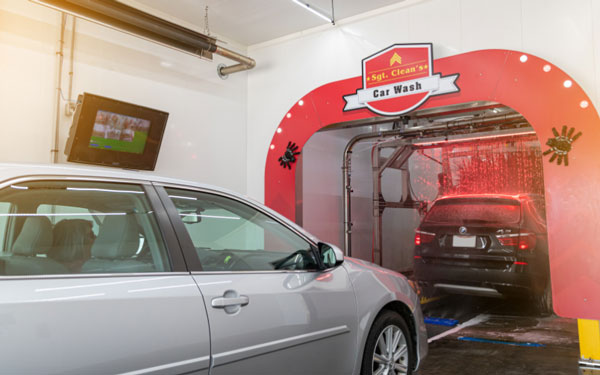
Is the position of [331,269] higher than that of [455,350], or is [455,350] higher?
[331,269]

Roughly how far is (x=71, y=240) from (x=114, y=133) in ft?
11.8

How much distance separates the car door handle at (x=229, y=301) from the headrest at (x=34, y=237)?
2.05ft

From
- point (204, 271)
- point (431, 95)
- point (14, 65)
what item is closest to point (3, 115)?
point (14, 65)

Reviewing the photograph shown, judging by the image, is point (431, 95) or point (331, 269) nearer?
point (331, 269)

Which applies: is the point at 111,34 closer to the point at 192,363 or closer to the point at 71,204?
the point at 71,204

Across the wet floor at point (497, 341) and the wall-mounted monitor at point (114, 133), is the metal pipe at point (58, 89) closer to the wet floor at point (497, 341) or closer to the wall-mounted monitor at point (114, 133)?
the wall-mounted monitor at point (114, 133)

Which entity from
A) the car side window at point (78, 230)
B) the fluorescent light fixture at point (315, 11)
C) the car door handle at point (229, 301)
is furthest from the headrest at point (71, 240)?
the fluorescent light fixture at point (315, 11)

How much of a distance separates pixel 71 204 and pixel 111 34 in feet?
13.7

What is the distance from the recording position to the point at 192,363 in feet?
5.49

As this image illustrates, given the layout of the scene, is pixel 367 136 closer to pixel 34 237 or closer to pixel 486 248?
pixel 486 248

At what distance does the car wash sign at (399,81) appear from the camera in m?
5.23

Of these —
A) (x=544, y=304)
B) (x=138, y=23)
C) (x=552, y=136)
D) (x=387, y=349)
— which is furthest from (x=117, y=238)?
(x=544, y=304)

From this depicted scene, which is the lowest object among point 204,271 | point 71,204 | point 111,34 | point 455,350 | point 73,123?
point 455,350

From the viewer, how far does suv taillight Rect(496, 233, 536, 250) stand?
5301 millimetres
